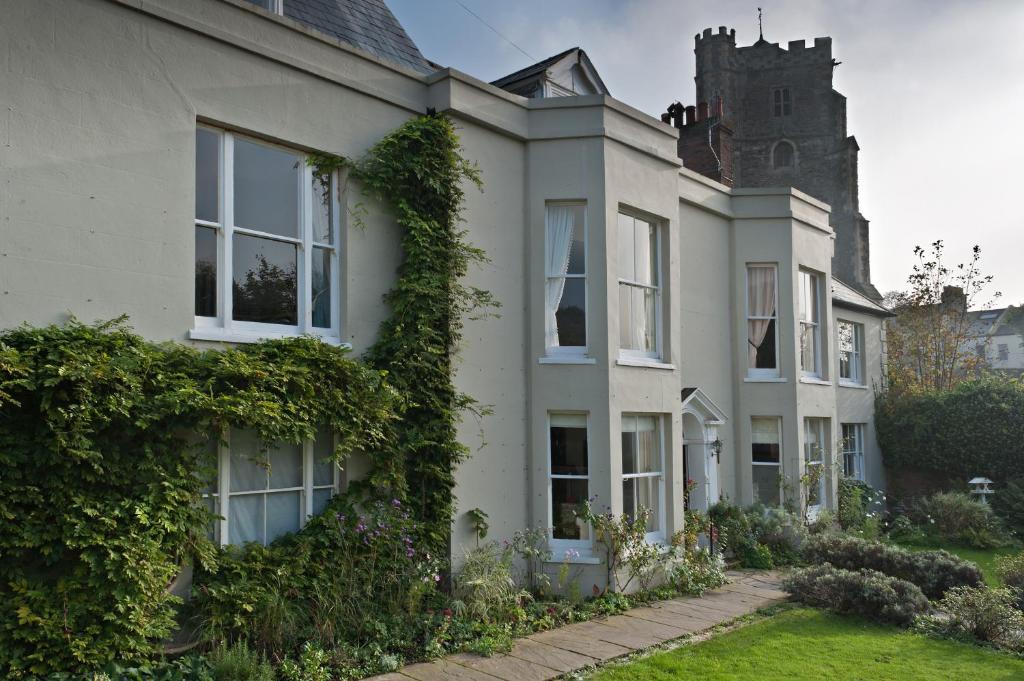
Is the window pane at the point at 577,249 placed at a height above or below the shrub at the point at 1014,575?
above

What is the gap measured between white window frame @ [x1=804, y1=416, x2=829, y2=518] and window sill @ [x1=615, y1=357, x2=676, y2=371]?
18.0ft

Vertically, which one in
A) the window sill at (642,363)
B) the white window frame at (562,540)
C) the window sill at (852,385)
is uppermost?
the window sill at (642,363)

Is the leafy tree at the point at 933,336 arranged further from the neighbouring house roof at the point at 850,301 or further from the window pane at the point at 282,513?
the window pane at the point at 282,513

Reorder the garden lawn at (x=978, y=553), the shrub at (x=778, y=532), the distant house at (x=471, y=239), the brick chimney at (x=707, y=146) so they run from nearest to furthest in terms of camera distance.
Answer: the distant house at (x=471, y=239)
the shrub at (x=778, y=532)
the garden lawn at (x=978, y=553)
the brick chimney at (x=707, y=146)

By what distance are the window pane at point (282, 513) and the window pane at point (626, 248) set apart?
5776mm

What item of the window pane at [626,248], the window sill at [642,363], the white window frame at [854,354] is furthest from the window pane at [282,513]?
the white window frame at [854,354]

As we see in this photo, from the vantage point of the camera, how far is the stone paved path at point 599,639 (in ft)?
25.7

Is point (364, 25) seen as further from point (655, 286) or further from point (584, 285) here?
point (655, 286)

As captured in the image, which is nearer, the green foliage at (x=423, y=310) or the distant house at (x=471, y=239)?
the distant house at (x=471, y=239)

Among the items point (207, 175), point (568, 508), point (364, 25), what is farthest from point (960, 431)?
point (207, 175)

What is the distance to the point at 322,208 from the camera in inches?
367

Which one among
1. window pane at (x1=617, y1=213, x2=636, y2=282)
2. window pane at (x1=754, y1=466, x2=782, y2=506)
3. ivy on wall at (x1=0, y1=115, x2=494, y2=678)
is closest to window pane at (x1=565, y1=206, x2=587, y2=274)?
window pane at (x1=617, y1=213, x2=636, y2=282)

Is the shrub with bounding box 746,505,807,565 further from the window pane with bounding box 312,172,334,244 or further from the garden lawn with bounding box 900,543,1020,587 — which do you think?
the window pane with bounding box 312,172,334,244

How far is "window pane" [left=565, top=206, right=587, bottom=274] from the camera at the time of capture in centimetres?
1155
